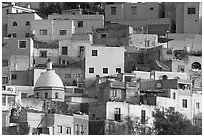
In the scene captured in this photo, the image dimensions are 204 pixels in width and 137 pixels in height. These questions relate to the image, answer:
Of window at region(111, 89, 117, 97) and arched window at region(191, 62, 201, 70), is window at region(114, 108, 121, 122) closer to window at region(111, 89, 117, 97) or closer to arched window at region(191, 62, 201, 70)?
window at region(111, 89, 117, 97)

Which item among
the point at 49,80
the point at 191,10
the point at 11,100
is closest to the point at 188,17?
the point at 191,10

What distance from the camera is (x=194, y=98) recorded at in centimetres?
6003

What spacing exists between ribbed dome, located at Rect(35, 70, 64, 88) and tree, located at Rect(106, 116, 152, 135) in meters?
4.98

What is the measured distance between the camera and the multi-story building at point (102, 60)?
210 feet

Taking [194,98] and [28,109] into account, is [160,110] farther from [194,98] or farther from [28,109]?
[28,109]

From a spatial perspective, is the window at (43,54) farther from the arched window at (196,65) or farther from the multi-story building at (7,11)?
the arched window at (196,65)

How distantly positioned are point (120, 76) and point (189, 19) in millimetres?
11843

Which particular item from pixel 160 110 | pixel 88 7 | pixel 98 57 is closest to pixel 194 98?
pixel 160 110

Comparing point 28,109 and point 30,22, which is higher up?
point 30,22

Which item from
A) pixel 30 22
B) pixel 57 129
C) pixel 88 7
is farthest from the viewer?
pixel 88 7

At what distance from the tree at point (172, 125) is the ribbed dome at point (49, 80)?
5889mm

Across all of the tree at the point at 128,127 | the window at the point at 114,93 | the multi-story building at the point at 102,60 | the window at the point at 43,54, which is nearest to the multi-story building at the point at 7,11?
the window at the point at 43,54

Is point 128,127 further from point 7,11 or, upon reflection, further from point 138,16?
point 138,16

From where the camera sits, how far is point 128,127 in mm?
55438
